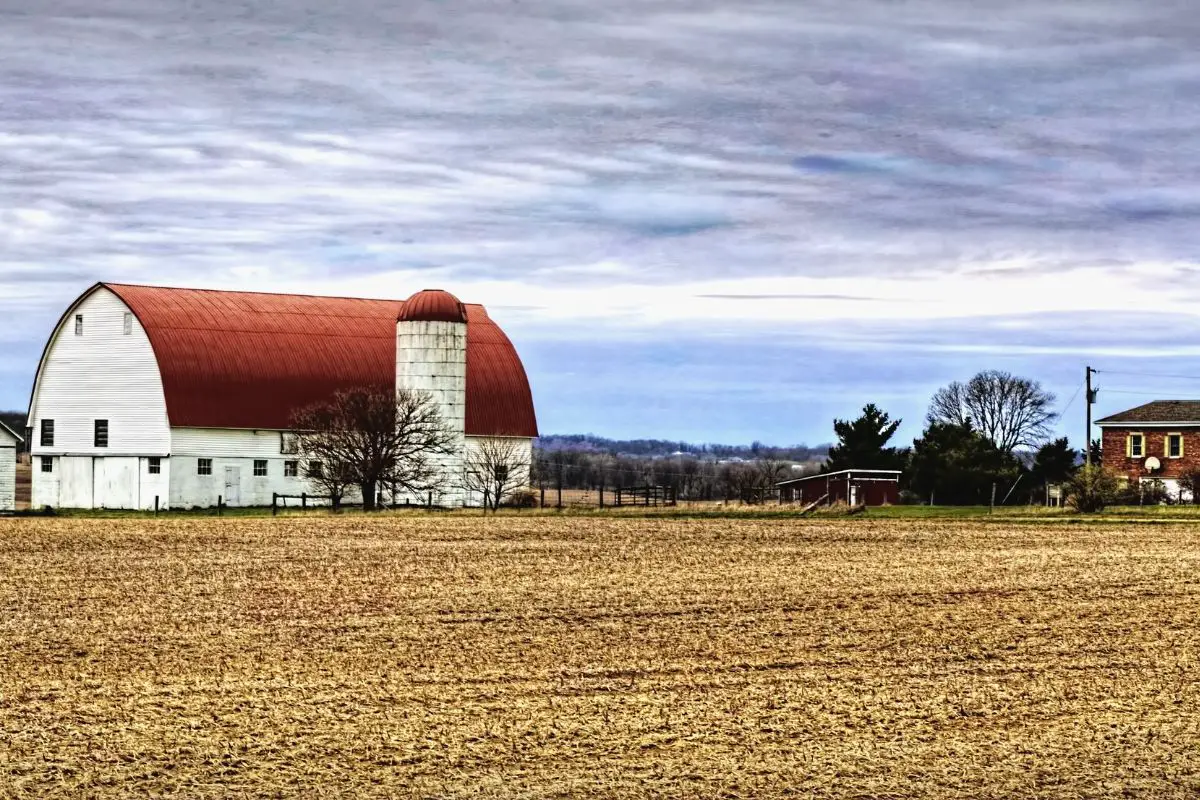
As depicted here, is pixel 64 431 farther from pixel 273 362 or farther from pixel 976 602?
pixel 976 602

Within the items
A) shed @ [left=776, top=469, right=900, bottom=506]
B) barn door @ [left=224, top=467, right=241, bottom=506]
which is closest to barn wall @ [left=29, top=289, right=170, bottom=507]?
barn door @ [left=224, top=467, right=241, bottom=506]

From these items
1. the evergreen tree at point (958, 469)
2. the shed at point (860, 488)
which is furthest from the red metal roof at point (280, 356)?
the evergreen tree at point (958, 469)

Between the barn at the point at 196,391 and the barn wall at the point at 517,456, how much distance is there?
166mm

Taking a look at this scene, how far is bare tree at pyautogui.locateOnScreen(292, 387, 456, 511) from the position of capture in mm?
64375

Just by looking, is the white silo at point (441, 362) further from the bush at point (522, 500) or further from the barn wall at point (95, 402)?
the barn wall at point (95, 402)

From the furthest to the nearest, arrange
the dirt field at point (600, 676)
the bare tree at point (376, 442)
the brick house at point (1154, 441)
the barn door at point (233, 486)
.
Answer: the brick house at point (1154, 441)
the barn door at point (233, 486)
the bare tree at point (376, 442)
the dirt field at point (600, 676)

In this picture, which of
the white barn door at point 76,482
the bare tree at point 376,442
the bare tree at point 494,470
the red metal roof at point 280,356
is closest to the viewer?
the bare tree at point 376,442

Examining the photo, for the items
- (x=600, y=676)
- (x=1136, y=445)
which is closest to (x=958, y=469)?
(x=1136, y=445)

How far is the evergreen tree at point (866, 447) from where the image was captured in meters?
89.4

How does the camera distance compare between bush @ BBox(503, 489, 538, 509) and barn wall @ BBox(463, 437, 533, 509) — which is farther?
barn wall @ BBox(463, 437, 533, 509)

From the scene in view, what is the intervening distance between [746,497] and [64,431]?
2798 cm

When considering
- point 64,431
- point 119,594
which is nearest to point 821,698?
point 119,594

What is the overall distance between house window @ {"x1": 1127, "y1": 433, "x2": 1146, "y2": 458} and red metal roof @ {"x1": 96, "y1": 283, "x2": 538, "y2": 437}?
31179 millimetres

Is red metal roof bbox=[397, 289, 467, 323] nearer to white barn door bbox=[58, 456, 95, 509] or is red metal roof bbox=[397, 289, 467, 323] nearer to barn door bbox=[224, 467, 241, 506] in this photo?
barn door bbox=[224, 467, 241, 506]
